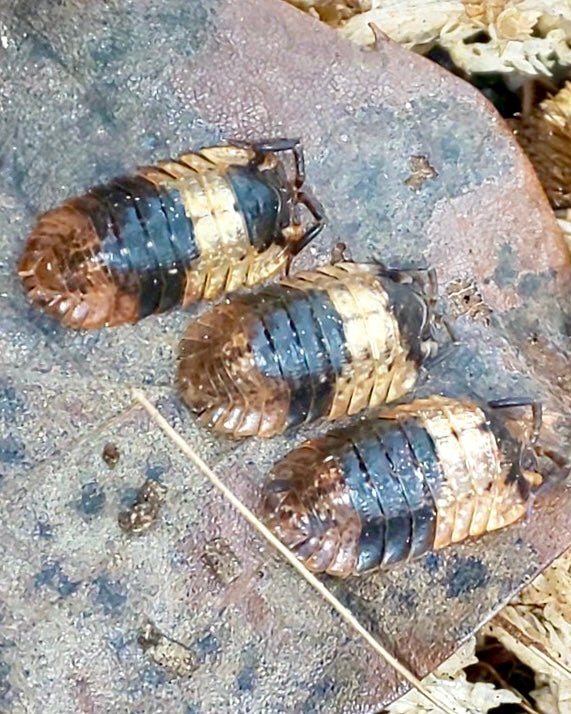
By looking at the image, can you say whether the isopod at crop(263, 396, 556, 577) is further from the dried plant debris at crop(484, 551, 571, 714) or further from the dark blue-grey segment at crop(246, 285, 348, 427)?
the dried plant debris at crop(484, 551, 571, 714)

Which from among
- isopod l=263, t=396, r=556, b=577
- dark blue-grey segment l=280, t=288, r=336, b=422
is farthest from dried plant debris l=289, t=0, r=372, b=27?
isopod l=263, t=396, r=556, b=577

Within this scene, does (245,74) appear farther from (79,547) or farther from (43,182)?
(79,547)

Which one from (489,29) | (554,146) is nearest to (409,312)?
(554,146)

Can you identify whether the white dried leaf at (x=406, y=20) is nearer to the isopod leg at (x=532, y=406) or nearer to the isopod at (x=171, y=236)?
the isopod at (x=171, y=236)

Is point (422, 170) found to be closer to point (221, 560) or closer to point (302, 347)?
point (302, 347)

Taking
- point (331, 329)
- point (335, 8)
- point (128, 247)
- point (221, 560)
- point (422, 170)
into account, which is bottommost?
point (221, 560)

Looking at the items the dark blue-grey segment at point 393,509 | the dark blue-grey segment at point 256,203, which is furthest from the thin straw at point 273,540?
the dark blue-grey segment at point 256,203
